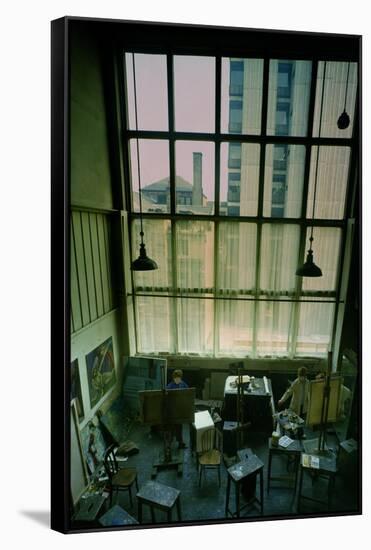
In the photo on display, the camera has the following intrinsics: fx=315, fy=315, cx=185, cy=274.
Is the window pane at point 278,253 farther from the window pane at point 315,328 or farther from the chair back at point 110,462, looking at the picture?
the chair back at point 110,462

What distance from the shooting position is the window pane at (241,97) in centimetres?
345

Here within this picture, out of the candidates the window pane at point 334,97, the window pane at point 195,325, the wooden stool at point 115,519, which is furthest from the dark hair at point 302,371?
the window pane at point 334,97

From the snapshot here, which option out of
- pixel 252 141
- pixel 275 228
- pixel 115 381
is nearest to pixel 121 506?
pixel 115 381

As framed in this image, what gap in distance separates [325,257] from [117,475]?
152 inches

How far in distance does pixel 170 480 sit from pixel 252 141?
4.09 metres

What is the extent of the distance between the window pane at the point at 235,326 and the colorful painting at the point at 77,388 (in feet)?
6.23

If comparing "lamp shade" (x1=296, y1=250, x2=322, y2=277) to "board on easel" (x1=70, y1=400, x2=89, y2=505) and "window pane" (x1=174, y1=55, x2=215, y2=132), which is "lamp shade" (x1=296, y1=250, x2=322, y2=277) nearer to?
"window pane" (x1=174, y1=55, x2=215, y2=132)

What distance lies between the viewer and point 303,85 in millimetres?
3672

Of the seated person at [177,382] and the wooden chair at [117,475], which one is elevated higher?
the seated person at [177,382]

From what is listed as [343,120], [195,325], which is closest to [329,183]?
[343,120]

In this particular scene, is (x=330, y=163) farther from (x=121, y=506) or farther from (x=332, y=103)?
(x=121, y=506)

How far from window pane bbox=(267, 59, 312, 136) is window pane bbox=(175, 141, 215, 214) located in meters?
0.81

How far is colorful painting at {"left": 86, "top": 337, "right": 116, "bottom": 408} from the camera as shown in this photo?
3645mm

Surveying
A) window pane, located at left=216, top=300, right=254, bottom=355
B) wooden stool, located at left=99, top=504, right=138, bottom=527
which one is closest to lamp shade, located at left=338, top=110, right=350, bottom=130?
window pane, located at left=216, top=300, right=254, bottom=355
